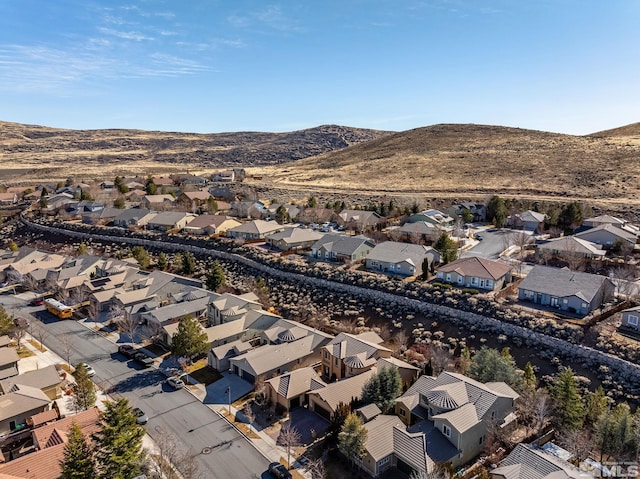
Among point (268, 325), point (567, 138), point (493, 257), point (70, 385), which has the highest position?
point (567, 138)

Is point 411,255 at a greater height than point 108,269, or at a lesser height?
greater

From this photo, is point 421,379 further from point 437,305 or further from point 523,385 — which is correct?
point 437,305

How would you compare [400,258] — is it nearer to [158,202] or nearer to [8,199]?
[158,202]

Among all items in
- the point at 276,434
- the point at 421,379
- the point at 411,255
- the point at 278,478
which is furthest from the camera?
the point at 411,255

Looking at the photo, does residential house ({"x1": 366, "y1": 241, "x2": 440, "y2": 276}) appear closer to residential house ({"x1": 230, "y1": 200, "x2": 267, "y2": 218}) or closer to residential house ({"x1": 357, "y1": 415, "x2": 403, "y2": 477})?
residential house ({"x1": 357, "y1": 415, "x2": 403, "y2": 477})

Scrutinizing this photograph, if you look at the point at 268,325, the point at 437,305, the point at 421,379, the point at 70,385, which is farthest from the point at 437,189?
the point at 70,385

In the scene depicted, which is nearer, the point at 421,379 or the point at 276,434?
the point at 276,434

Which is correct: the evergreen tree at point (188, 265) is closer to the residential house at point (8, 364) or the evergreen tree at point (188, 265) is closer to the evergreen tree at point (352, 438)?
the residential house at point (8, 364)

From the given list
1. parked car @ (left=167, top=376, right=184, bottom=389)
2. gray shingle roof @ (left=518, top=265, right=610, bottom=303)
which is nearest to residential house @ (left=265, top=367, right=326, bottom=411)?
parked car @ (left=167, top=376, right=184, bottom=389)
